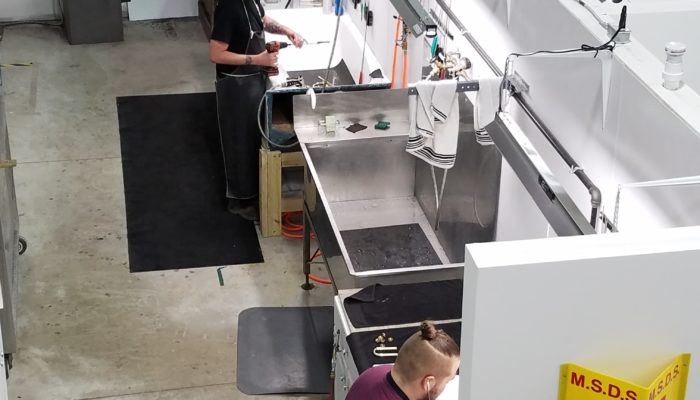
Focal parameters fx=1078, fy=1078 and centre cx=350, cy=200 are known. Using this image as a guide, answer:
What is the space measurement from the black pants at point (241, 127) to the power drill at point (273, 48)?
0.07 m

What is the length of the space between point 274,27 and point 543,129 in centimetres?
269

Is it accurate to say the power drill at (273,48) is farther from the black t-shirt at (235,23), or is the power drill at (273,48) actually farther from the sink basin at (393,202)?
the sink basin at (393,202)

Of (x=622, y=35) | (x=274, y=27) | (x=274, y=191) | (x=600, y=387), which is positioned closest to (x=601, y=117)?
(x=622, y=35)

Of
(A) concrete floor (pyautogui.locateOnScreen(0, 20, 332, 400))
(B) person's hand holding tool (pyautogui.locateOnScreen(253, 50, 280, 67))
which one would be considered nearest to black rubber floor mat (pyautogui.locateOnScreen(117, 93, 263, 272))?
(A) concrete floor (pyautogui.locateOnScreen(0, 20, 332, 400))

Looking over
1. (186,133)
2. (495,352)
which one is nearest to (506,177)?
(495,352)

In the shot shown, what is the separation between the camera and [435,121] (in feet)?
13.4

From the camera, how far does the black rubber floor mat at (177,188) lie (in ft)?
18.8

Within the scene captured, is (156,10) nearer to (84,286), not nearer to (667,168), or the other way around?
(84,286)

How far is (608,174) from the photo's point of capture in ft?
10.9

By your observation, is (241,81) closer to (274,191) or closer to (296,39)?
(296,39)

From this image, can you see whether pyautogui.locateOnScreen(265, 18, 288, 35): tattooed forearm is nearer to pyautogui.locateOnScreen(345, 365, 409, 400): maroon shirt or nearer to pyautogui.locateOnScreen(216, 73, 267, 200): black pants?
pyautogui.locateOnScreen(216, 73, 267, 200): black pants

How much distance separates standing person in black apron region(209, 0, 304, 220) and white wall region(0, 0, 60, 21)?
349 cm

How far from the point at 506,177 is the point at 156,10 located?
211 inches

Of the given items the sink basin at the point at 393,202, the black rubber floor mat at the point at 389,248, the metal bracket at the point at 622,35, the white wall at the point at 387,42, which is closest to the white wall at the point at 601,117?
the metal bracket at the point at 622,35
